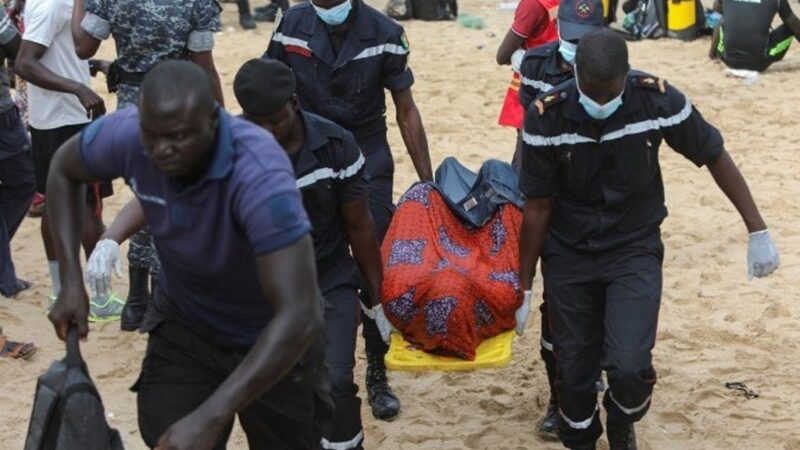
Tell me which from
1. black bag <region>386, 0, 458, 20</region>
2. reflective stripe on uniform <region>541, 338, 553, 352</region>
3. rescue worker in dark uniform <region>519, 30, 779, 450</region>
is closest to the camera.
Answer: rescue worker in dark uniform <region>519, 30, 779, 450</region>

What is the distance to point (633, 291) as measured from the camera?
4836 millimetres

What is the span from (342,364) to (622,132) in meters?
1.33

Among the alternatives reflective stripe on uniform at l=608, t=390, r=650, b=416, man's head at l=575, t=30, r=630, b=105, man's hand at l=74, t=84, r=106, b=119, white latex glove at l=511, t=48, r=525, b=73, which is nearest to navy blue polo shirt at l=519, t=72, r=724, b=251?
man's head at l=575, t=30, r=630, b=105

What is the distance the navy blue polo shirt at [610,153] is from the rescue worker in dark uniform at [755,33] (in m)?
7.41

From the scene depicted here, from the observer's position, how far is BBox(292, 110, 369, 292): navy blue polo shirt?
4.63m

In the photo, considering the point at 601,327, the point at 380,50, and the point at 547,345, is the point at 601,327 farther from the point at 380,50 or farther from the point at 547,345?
the point at 380,50

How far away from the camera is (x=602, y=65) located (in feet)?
15.1

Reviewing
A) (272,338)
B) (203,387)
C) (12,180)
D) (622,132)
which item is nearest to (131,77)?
(12,180)

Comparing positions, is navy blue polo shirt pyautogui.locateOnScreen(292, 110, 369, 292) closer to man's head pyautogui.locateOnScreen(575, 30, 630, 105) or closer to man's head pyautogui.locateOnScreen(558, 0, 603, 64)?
man's head pyautogui.locateOnScreen(575, 30, 630, 105)

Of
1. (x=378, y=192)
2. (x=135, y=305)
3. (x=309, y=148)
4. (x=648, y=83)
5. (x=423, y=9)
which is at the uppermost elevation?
(x=648, y=83)

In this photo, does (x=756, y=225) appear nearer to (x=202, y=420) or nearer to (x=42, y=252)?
(x=202, y=420)

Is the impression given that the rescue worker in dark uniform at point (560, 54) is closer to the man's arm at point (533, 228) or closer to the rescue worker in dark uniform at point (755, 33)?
the man's arm at point (533, 228)

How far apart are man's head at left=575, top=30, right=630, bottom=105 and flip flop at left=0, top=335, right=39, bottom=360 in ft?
10.5

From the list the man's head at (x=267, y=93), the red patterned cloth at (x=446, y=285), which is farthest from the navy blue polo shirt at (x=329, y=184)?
the red patterned cloth at (x=446, y=285)
